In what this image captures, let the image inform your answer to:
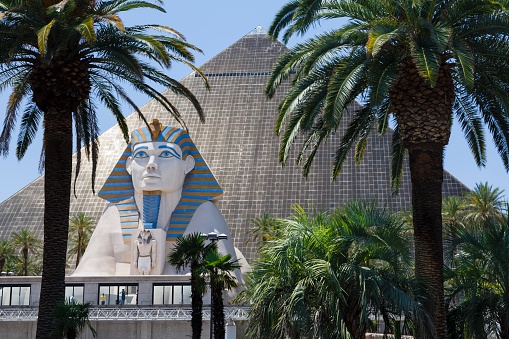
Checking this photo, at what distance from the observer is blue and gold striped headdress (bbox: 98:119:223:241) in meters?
30.4

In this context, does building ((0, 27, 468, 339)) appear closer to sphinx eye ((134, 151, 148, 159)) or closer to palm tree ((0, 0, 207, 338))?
sphinx eye ((134, 151, 148, 159))

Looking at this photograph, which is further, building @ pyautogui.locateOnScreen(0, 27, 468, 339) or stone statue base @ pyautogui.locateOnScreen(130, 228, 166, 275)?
building @ pyautogui.locateOnScreen(0, 27, 468, 339)

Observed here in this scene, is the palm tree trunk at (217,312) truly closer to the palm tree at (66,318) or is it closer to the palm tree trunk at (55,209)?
the palm tree at (66,318)

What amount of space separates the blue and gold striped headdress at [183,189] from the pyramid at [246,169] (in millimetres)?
24674

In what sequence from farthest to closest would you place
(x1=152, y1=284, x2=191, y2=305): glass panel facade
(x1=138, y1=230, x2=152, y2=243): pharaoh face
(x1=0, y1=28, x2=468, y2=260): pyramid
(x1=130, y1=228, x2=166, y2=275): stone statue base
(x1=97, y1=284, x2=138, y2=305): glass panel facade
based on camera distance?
(x1=0, y1=28, x2=468, y2=260): pyramid, (x1=138, y1=230, x2=152, y2=243): pharaoh face, (x1=130, y1=228, x2=166, y2=275): stone statue base, (x1=97, y1=284, x2=138, y2=305): glass panel facade, (x1=152, y1=284, x2=191, y2=305): glass panel facade

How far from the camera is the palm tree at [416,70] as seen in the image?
15750mm

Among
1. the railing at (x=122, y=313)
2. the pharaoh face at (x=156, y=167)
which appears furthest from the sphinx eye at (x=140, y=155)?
the railing at (x=122, y=313)

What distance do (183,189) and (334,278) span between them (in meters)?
16.1

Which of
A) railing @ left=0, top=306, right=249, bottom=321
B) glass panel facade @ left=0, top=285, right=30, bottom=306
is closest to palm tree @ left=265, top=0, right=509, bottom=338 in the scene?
railing @ left=0, top=306, right=249, bottom=321

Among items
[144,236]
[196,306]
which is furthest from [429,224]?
[144,236]

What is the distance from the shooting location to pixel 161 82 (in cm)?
1923

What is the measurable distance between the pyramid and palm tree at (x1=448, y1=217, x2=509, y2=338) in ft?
120

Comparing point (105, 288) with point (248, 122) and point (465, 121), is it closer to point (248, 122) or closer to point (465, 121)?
point (465, 121)

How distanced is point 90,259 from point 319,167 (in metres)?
34.3
